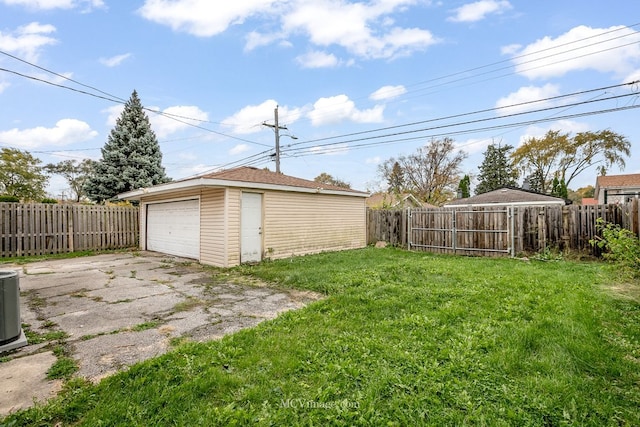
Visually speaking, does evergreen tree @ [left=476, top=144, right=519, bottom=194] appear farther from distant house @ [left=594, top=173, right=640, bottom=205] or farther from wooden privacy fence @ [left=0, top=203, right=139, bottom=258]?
wooden privacy fence @ [left=0, top=203, right=139, bottom=258]

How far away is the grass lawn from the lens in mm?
1889

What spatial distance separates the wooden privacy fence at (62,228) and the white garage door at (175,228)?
110cm

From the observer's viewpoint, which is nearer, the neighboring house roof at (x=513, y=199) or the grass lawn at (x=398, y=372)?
the grass lawn at (x=398, y=372)

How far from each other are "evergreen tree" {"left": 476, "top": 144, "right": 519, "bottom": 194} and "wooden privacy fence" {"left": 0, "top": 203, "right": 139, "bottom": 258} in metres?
36.1

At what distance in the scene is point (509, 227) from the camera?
913 centimetres

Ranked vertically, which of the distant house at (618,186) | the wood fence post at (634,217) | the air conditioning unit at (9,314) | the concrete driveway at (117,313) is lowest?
the concrete driveway at (117,313)

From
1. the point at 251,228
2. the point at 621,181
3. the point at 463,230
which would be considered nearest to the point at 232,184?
the point at 251,228

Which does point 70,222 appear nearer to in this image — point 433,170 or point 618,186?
point 433,170

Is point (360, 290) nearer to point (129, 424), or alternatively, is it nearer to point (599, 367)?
point (599, 367)

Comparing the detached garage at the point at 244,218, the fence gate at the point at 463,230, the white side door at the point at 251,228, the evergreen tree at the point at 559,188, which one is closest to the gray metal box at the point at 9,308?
the detached garage at the point at 244,218

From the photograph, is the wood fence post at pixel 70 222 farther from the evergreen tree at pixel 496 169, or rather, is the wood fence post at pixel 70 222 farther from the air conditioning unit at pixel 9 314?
the evergreen tree at pixel 496 169

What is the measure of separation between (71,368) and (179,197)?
7.61m

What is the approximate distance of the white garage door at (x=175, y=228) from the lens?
354 inches

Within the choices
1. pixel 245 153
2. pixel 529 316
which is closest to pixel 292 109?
pixel 245 153
